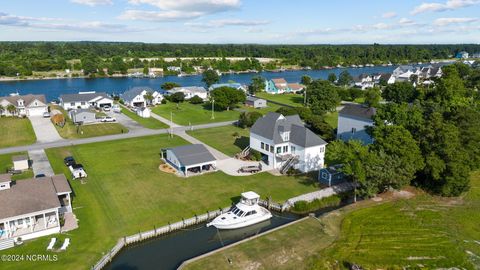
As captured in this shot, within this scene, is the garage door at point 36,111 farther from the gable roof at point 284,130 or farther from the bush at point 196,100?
the gable roof at point 284,130

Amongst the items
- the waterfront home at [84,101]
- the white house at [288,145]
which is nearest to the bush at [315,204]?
the white house at [288,145]

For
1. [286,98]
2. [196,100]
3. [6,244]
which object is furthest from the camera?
[286,98]

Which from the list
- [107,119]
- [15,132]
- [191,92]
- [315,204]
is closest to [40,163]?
[15,132]

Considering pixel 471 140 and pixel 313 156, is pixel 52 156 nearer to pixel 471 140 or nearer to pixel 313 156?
pixel 313 156

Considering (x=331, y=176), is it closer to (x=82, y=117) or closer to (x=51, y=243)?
(x=51, y=243)

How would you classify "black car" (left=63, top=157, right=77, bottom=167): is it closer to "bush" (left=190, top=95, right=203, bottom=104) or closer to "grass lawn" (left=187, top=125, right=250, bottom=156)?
"grass lawn" (left=187, top=125, right=250, bottom=156)

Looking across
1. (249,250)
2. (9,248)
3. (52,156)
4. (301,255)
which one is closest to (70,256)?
(9,248)
